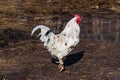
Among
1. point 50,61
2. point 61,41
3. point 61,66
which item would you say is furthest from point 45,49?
point 61,41

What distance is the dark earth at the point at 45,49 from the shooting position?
11797mm

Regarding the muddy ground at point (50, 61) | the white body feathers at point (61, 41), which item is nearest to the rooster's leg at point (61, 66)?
the muddy ground at point (50, 61)

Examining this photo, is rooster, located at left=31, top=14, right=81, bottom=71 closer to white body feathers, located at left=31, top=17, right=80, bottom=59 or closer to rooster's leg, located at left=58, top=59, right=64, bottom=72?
white body feathers, located at left=31, top=17, right=80, bottom=59

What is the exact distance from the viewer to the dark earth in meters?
11.8

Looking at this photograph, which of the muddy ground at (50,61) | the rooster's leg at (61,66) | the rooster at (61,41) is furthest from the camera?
the rooster's leg at (61,66)

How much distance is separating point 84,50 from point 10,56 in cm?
268

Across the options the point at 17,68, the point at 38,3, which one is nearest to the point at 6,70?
the point at 17,68

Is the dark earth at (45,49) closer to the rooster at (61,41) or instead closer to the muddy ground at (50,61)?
the muddy ground at (50,61)

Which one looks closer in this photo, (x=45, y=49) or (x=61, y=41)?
(x=61, y=41)

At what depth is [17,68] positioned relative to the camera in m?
12.2

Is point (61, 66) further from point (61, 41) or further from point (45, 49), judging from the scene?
point (45, 49)

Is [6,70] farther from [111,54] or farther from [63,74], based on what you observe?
[111,54]

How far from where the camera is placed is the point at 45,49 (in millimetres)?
13938

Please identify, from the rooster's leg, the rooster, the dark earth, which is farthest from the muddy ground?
the rooster
